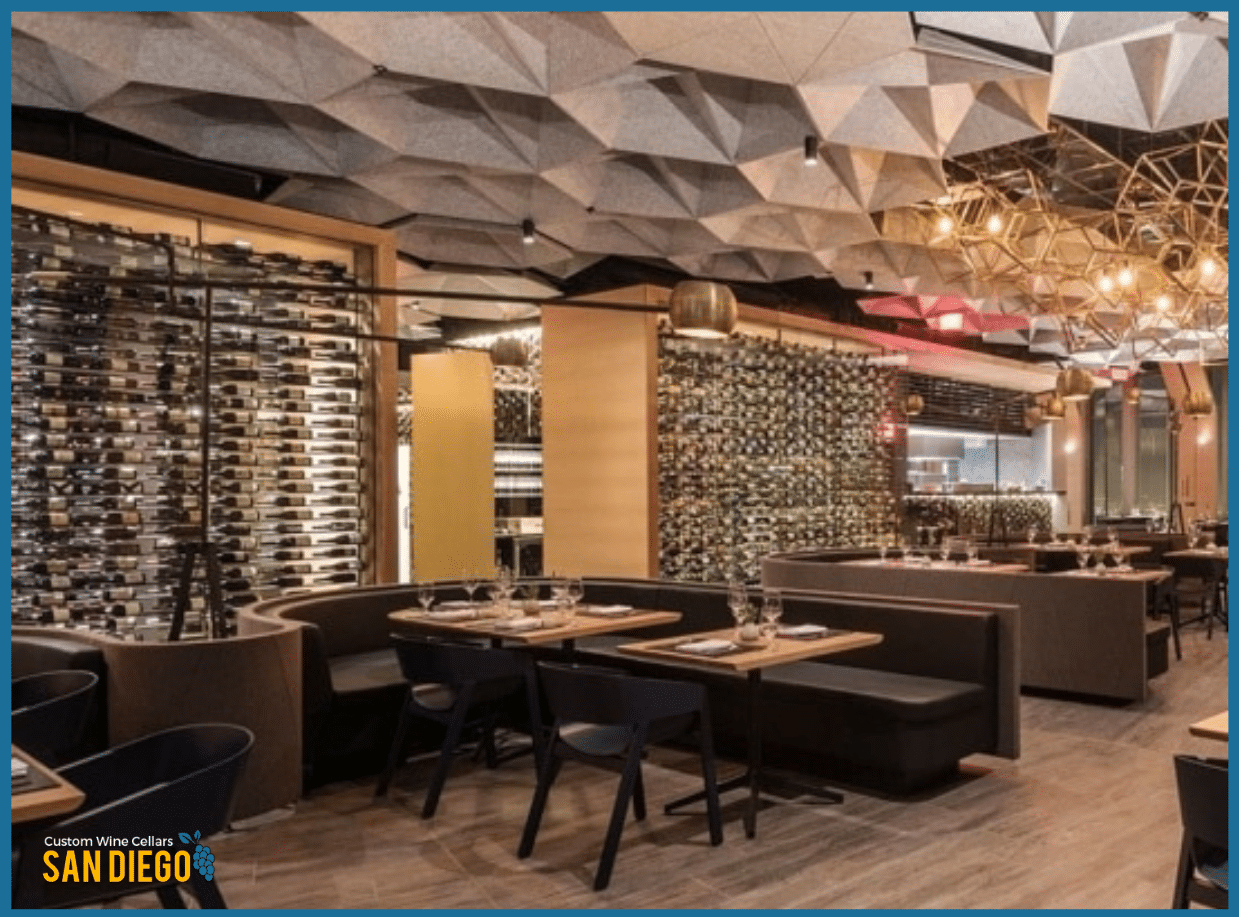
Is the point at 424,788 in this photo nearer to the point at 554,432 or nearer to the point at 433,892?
the point at 433,892

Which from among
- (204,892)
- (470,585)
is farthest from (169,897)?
(470,585)

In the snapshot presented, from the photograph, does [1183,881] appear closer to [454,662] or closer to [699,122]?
[454,662]

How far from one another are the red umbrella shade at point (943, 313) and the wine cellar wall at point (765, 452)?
2.42 ft

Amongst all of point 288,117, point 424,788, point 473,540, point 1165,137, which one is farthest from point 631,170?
point 424,788

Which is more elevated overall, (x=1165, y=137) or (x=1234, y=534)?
(x=1165, y=137)

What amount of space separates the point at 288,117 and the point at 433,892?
17.3 feet

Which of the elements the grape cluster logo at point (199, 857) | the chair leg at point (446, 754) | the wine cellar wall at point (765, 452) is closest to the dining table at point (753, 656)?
the chair leg at point (446, 754)

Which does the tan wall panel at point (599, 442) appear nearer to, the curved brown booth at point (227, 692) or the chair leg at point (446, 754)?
the chair leg at point (446, 754)

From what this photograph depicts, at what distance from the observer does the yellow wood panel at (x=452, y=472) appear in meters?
7.68

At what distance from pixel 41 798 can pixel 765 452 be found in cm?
1002

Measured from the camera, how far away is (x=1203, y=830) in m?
2.40

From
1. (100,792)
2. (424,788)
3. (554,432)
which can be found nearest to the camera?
(100,792)

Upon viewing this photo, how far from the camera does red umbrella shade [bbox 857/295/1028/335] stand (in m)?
13.5

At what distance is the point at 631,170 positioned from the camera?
8.20 metres
